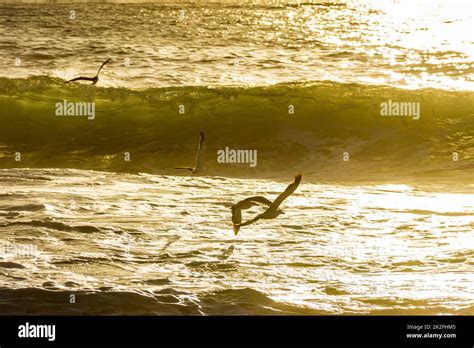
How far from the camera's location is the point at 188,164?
20.7m

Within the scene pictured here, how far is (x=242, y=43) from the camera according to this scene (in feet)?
107

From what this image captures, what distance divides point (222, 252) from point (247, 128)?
1319cm

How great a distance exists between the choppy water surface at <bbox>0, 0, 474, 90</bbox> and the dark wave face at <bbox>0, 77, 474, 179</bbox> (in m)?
1.03

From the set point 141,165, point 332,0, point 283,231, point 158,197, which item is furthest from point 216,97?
point 332,0

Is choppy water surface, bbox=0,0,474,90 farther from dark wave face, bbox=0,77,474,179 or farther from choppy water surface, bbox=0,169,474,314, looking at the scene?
choppy water surface, bbox=0,169,474,314

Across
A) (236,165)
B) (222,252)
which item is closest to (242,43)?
(236,165)

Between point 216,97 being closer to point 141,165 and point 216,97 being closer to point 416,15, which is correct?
point 141,165

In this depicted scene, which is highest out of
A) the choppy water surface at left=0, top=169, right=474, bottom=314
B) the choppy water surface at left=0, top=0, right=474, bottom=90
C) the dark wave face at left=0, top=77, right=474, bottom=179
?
the choppy water surface at left=0, top=0, right=474, bottom=90

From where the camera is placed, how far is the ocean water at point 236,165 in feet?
29.1

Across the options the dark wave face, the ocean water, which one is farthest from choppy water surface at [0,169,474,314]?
the dark wave face

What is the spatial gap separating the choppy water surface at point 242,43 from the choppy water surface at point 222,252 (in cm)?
1237

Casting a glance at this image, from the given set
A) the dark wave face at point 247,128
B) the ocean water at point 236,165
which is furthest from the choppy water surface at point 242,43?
the dark wave face at point 247,128

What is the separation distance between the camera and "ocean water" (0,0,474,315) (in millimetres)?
8859

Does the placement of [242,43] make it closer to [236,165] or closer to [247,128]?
[247,128]
